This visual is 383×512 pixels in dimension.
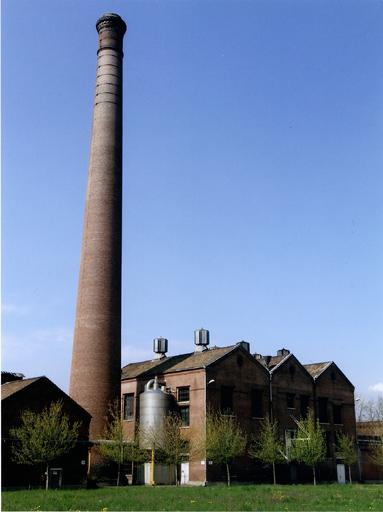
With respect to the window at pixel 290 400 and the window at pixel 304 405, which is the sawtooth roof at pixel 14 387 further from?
the window at pixel 304 405

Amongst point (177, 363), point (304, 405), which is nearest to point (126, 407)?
point (177, 363)

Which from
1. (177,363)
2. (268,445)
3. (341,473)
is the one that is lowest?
(341,473)

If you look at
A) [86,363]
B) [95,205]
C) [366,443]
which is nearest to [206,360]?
[86,363]

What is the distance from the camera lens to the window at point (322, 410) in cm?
4293

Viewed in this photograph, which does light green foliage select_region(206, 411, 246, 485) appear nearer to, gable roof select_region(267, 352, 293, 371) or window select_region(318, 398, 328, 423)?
gable roof select_region(267, 352, 293, 371)

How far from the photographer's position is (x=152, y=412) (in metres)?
36.2

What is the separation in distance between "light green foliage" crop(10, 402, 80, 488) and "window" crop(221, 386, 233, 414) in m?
10.3

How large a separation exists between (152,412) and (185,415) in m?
2.19

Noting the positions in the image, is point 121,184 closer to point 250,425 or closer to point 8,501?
point 250,425

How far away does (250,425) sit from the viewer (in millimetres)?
38156

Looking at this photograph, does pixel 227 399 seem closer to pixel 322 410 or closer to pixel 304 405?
pixel 304 405

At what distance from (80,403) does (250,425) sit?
437 inches

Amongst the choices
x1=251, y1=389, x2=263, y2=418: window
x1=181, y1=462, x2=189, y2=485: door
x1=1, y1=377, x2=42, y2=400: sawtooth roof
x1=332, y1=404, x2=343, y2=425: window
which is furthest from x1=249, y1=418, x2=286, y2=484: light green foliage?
x1=1, y1=377, x2=42, y2=400: sawtooth roof

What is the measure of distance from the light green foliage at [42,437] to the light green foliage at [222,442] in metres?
7.78
